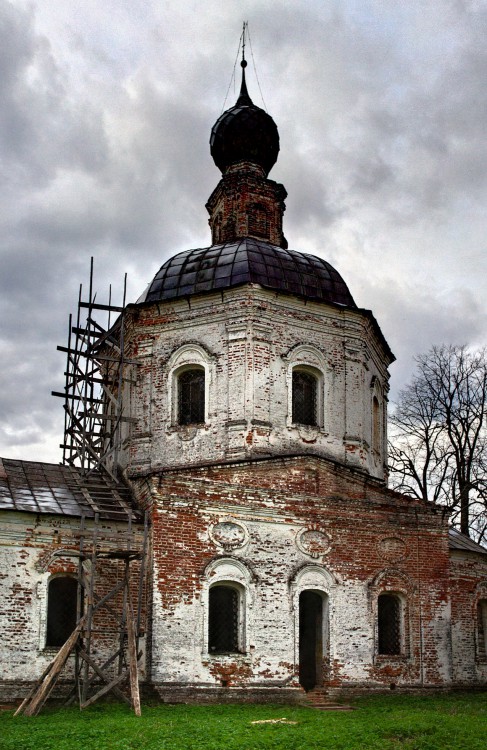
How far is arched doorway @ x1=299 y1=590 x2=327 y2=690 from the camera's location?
14.7m

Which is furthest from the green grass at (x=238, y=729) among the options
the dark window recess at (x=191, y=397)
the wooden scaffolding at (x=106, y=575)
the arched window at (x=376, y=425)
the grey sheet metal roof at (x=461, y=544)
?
A: the arched window at (x=376, y=425)

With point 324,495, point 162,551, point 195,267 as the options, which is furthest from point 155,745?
point 195,267

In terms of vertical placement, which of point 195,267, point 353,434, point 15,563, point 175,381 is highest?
point 195,267

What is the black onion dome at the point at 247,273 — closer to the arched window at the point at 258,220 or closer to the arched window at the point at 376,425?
the arched window at the point at 258,220

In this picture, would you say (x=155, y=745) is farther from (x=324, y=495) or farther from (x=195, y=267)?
(x=195, y=267)

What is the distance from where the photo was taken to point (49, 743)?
9156 millimetres

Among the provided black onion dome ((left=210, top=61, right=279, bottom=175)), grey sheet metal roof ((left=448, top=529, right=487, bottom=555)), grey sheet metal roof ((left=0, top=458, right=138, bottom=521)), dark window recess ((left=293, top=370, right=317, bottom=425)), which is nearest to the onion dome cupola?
black onion dome ((left=210, top=61, right=279, bottom=175))

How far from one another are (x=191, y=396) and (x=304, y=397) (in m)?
2.24

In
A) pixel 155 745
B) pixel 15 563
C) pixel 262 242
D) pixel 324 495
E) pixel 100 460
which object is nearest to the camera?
pixel 155 745

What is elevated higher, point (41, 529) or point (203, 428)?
point (203, 428)

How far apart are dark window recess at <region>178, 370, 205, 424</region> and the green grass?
5548 mm

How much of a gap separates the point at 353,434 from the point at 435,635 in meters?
4.02

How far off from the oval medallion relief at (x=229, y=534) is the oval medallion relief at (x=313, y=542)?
1066 millimetres

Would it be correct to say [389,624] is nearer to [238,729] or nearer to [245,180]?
[238,729]
